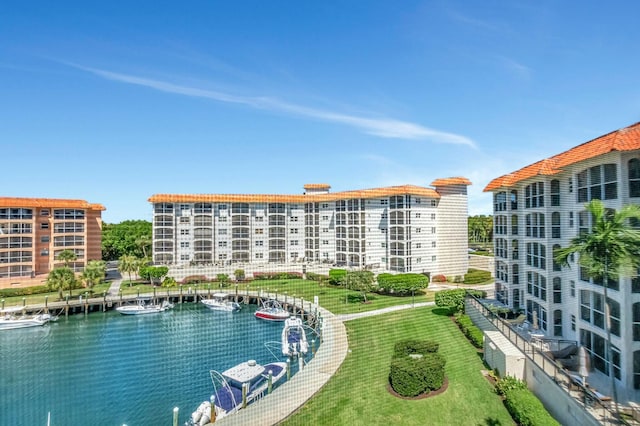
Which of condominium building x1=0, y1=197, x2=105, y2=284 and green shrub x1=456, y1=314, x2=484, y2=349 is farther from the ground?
condominium building x1=0, y1=197, x2=105, y2=284

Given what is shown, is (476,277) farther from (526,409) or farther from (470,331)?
(526,409)

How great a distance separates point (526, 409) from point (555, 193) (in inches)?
86.7

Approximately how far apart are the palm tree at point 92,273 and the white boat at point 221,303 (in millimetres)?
2027

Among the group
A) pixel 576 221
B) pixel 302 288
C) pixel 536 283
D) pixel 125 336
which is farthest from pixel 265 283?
pixel 576 221

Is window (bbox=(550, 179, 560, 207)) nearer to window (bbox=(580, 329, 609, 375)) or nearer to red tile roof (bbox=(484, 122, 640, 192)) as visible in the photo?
red tile roof (bbox=(484, 122, 640, 192))

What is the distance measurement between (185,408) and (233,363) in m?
0.83

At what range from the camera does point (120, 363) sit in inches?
142

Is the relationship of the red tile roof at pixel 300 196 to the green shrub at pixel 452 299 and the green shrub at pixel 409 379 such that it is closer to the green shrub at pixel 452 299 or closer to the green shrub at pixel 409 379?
the green shrub at pixel 452 299

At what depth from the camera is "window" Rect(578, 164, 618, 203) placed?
2365 millimetres

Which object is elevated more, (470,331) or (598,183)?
(598,183)

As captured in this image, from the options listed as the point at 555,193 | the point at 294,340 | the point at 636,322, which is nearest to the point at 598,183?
the point at 555,193

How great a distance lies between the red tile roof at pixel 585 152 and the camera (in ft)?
7.18

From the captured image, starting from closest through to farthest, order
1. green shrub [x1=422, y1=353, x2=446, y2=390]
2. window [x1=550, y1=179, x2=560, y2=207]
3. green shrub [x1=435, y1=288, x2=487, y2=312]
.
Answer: green shrub [x1=422, y1=353, x2=446, y2=390] → window [x1=550, y1=179, x2=560, y2=207] → green shrub [x1=435, y1=288, x2=487, y2=312]

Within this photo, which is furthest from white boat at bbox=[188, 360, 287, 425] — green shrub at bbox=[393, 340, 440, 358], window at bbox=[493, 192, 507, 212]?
window at bbox=[493, 192, 507, 212]
